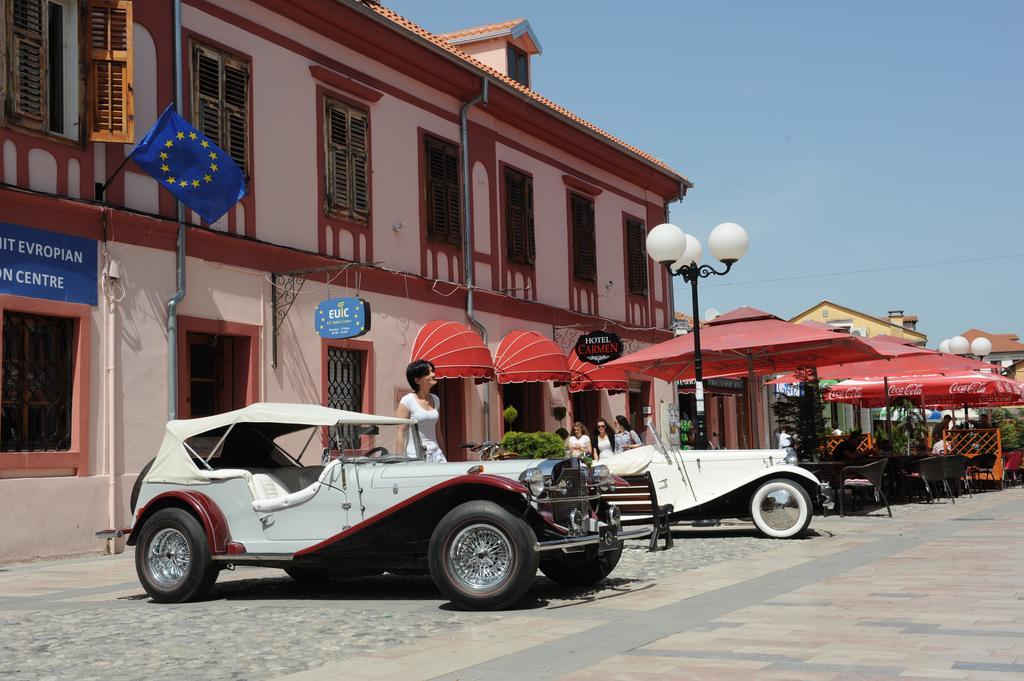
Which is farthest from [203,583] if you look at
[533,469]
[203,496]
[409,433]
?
[533,469]

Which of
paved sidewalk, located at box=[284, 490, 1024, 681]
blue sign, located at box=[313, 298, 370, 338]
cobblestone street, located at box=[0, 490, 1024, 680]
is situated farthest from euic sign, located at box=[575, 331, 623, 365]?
paved sidewalk, located at box=[284, 490, 1024, 681]

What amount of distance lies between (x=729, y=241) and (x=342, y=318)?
5.25 m

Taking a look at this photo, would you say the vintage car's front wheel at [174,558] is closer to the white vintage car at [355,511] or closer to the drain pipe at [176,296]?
the white vintage car at [355,511]

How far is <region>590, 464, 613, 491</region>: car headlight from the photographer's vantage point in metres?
8.88

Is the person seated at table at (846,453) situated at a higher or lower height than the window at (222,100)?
lower

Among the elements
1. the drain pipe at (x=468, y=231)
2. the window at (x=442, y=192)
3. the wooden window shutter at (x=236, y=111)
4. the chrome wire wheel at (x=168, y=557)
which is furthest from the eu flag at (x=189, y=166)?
the drain pipe at (x=468, y=231)

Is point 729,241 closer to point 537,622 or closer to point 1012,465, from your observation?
point 537,622

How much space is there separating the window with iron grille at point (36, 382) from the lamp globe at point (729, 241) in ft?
26.4

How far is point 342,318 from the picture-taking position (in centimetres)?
1548

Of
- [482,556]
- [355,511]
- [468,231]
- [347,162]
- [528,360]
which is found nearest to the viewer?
[482,556]

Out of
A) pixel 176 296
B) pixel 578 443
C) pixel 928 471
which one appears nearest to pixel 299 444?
pixel 176 296

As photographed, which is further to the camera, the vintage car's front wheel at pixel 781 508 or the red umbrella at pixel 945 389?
the red umbrella at pixel 945 389

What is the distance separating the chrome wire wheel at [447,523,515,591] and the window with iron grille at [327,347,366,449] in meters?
9.06

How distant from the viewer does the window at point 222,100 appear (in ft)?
48.4
